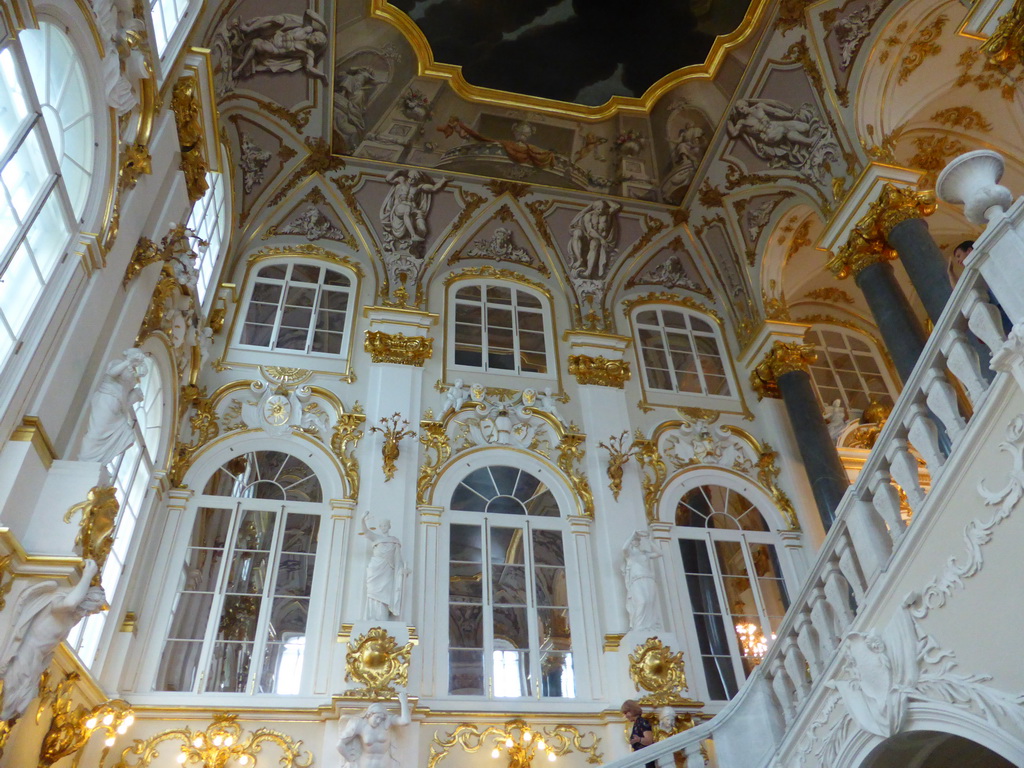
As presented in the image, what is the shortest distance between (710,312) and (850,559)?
9175 millimetres

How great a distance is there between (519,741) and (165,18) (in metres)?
8.04

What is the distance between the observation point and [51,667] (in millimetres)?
Answer: 6574

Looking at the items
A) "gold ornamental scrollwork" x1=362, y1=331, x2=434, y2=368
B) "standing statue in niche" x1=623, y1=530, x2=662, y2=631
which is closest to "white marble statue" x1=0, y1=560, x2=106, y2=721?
"standing statue in niche" x1=623, y1=530, x2=662, y2=631

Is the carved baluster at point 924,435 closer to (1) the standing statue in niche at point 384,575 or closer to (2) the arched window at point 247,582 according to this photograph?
(1) the standing statue in niche at point 384,575

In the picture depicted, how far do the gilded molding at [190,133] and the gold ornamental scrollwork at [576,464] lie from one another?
215 inches

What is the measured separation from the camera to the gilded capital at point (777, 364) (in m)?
12.1

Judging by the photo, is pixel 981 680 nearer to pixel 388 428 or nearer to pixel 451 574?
pixel 451 574

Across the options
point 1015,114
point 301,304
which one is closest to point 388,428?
point 301,304

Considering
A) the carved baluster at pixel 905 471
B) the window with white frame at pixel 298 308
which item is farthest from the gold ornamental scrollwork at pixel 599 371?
the carved baluster at pixel 905 471

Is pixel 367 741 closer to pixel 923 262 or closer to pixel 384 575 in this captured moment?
pixel 384 575

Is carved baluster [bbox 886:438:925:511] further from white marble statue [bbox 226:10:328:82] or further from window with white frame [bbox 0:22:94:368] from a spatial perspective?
white marble statue [bbox 226:10:328:82]

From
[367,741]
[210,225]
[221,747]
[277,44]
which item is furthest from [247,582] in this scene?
[277,44]

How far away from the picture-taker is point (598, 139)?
13.3m

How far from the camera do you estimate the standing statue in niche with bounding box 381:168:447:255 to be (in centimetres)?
1280
